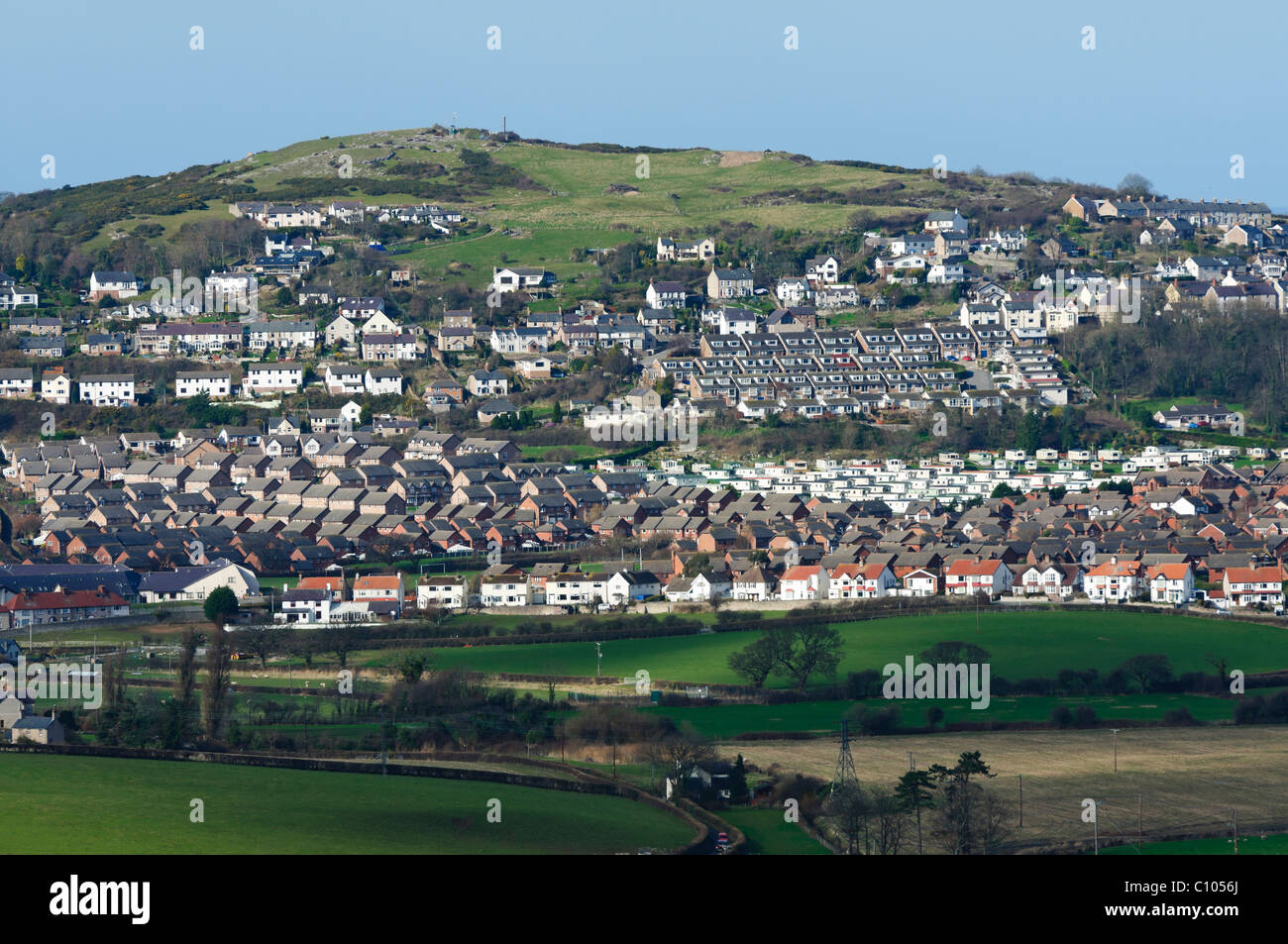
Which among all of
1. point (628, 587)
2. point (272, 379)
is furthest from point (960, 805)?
point (272, 379)

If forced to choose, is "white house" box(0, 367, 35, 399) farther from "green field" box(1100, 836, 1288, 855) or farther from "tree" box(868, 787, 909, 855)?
"green field" box(1100, 836, 1288, 855)

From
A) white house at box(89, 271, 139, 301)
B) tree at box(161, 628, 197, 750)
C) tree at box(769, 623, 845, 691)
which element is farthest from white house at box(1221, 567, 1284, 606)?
white house at box(89, 271, 139, 301)

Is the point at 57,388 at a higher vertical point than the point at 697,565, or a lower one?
higher

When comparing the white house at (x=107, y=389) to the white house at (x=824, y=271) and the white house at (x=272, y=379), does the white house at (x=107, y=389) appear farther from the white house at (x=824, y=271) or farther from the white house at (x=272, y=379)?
the white house at (x=824, y=271)

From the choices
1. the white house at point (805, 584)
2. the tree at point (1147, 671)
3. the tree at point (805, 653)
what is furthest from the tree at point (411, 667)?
the tree at point (1147, 671)

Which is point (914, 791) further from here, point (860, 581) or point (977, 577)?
point (977, 577)
